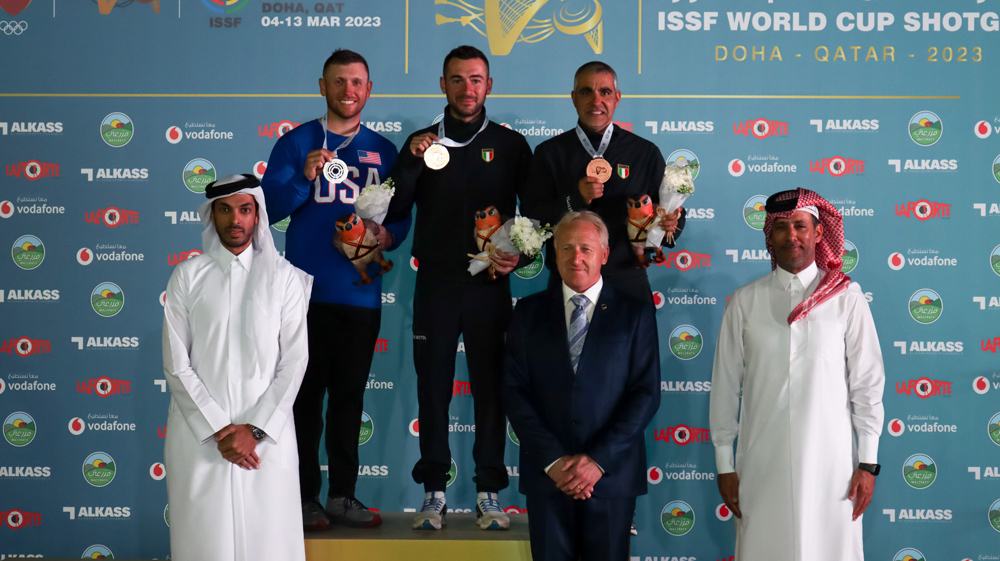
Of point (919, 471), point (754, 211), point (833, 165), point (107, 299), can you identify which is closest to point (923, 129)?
point (833, 165)

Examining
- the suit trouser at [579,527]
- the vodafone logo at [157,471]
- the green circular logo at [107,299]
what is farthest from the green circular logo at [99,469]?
the suit trouser at [579,527]

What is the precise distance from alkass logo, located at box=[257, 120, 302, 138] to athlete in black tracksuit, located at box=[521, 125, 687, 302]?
6.27ft

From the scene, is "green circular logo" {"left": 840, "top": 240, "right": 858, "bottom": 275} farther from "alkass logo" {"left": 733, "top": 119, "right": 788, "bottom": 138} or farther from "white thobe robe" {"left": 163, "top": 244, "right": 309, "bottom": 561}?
"white thobe robe" {"left": 163, "top": 244, "right": 309, "bottom": 561}

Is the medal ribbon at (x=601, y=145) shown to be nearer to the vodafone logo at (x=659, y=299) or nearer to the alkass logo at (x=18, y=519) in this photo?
the vodafone logo at (x=659, y=299)

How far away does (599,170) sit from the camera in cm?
313

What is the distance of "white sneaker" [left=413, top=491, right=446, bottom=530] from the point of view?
130 inches

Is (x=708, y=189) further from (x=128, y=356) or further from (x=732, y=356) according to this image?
(x=128, y=356)

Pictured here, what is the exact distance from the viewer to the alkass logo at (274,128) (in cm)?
450

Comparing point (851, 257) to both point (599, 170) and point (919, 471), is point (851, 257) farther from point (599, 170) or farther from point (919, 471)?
point (599, 170)

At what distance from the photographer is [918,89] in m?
4.41

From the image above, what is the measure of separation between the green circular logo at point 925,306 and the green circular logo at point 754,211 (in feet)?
3.46

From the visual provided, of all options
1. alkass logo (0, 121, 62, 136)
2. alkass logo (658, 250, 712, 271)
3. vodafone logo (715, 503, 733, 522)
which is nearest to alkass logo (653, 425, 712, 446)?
vodafone logo (715, 503, 733, 522)

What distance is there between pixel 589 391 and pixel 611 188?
1.04 meters

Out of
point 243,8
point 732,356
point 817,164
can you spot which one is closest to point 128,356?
A: point 243,8
